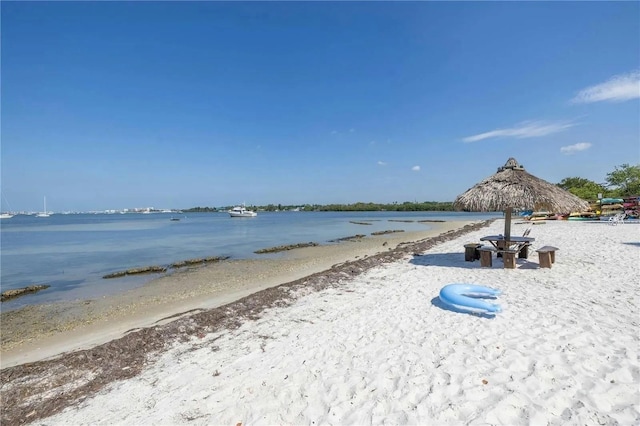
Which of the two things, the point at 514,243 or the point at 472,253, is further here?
the point at 472,253

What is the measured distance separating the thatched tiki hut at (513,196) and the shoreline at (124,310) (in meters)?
6.34

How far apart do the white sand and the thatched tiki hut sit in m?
3.34

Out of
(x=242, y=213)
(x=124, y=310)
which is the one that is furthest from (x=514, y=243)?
(x=242, y=213)

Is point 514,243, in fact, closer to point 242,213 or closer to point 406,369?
point 406,369

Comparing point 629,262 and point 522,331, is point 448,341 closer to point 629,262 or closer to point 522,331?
point 522,331

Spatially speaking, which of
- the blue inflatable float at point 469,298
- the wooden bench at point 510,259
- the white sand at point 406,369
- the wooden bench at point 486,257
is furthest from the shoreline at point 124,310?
the wooden bench at point 510,259

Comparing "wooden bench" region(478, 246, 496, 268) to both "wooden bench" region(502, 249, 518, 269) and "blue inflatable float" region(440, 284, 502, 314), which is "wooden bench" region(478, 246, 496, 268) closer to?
"wooden bench" region(502, 249, 518, 269)

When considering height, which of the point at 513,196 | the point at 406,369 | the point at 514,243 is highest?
the point at 513,196

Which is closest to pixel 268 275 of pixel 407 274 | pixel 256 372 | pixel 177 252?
pixel 407 274

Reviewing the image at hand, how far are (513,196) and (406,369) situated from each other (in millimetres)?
7773

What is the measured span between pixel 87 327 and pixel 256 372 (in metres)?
5.46

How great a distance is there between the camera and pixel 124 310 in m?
7.94

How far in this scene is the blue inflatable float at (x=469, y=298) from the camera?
509cm

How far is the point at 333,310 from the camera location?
6.07m
